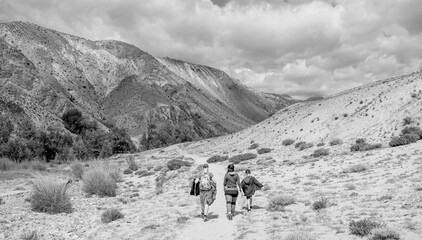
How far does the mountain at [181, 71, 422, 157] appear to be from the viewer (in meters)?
34.1

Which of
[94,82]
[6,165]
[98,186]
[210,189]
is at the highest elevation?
[94,82]

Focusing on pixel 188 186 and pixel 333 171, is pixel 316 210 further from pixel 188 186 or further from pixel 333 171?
pixel 188 186

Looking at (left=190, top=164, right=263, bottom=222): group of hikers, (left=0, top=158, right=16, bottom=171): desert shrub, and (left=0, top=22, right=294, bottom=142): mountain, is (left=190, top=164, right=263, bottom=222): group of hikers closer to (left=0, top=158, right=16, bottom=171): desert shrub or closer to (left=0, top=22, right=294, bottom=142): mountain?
(left=0, top=158, right=16, bottom=171): desert shrub

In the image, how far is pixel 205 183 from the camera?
12562mm

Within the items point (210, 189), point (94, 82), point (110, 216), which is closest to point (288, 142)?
point (210, 189)

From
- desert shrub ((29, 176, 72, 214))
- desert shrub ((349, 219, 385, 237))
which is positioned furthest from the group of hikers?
desert shrub ((29, 176, 72, 214))

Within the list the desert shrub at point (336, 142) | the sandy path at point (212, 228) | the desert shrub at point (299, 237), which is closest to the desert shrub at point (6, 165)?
the sandy path at point (212, 228)

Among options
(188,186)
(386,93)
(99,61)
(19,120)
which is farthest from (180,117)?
(188,186)

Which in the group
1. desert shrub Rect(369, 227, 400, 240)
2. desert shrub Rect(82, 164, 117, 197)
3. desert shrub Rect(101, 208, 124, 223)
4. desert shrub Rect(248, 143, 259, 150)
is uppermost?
desert shrub Rect(248, 143, 259, 150)

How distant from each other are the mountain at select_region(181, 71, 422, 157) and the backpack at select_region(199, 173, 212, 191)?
22.2m

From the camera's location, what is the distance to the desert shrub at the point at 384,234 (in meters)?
7.99

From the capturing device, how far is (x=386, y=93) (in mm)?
41438

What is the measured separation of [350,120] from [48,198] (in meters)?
35.6

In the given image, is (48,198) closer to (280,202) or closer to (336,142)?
(280,202)
